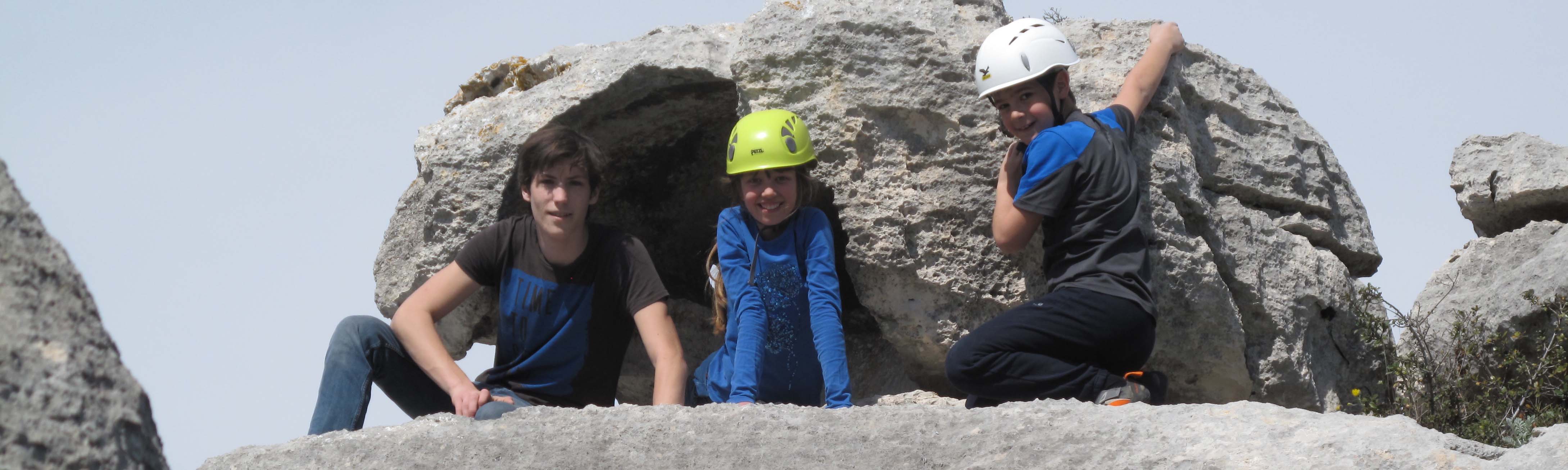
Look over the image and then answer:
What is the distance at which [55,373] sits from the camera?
5.37ft

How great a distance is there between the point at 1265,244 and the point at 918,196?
1.44 m

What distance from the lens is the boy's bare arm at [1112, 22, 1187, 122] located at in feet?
15.6

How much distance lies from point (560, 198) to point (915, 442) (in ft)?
6.13

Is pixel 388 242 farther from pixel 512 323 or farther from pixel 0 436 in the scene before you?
pixel 0 436

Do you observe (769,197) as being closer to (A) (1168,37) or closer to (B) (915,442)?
(B) (915,442)

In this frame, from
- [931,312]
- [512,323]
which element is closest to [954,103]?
[931,312]

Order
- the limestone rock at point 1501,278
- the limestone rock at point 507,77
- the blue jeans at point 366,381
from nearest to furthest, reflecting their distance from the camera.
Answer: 1. the blue jeans at point 366,381
2. the limestone rock at point 1501,278
3. the limestone rock at point 507,77

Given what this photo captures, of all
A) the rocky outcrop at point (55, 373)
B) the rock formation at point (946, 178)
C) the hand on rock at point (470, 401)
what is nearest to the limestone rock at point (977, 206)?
the rock formation at point (946, 178)

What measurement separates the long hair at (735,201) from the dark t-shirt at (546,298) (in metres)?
0.24

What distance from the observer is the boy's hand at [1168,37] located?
16.6 feet

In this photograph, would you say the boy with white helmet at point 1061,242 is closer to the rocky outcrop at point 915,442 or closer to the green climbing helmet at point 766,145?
the rocky outcrop at point 915,442

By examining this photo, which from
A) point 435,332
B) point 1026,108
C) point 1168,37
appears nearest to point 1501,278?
point 1168,37

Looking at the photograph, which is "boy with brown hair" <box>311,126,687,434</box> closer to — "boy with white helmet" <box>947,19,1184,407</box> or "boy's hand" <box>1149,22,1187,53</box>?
"boy with white helmet" <box>947,19,1184,407</box>

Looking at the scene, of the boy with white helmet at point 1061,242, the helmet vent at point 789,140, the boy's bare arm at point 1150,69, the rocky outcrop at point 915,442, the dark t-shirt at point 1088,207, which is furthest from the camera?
the boy's bare arm at point 1150,69
